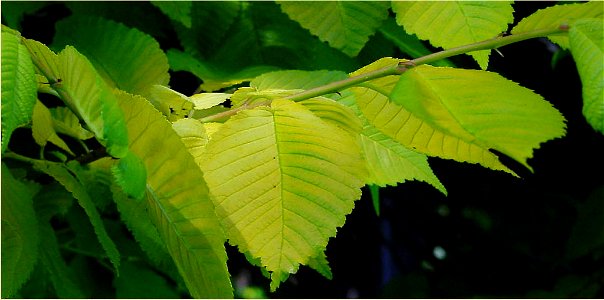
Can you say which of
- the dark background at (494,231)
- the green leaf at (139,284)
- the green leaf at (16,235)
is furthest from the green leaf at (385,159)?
the dark background at (494,231)

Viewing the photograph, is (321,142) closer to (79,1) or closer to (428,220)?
(79,1)

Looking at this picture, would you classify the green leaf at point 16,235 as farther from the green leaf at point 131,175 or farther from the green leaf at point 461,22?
→ the green leaf at point 461,22

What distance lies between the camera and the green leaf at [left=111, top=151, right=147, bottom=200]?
378 mm

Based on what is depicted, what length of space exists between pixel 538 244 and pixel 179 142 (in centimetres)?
169

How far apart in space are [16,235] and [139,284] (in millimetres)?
366

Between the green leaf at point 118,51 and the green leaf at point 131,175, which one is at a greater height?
the green leaf at point 131,175

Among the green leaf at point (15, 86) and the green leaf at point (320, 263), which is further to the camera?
the green leaf at point (320, 263)

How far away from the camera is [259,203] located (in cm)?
45

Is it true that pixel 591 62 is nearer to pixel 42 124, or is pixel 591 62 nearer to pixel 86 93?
pixel 86 93

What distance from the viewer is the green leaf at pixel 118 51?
0.74m

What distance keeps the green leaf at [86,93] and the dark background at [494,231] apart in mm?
962

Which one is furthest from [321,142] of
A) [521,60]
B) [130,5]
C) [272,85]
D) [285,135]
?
[521,60]

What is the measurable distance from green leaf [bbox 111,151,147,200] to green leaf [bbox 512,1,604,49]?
254 mm

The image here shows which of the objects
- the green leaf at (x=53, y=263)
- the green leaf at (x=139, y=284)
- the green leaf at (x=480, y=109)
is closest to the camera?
the green leaf at (x=480, y=109)
